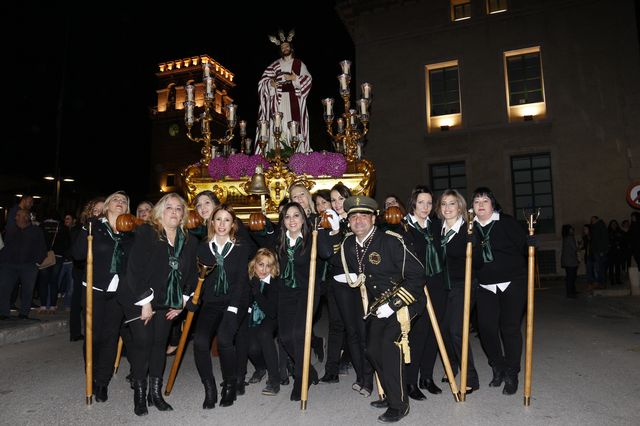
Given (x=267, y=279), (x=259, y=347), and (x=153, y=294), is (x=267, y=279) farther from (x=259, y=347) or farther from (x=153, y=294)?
(x=153, y=294)

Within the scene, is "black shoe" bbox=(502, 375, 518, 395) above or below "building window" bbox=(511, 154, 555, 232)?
below

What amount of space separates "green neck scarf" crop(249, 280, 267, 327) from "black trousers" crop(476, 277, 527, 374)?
2304 millimetres

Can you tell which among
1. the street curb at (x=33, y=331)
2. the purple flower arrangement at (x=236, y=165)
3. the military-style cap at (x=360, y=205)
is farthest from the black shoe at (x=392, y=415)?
the street curb at (x=33, y=331)

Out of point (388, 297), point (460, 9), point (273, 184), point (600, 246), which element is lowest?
point (388, 297)

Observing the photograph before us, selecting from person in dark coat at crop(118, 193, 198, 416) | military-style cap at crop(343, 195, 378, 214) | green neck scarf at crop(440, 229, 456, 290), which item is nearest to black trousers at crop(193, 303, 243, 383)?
person in dark coat at crop(118, 193, 198, 416)

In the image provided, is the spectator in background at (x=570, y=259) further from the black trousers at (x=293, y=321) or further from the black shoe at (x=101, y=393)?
the black shoe at (x=101, y=393)

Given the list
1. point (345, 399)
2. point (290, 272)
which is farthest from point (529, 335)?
point (290, 272)

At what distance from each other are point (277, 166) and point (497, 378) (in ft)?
18.7

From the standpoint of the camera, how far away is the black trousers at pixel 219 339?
14.1 feet

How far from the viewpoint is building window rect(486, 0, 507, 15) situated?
19.3 metres

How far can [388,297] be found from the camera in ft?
12.7

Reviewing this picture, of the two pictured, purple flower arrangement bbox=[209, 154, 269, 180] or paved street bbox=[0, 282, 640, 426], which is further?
purple flower arrangement bbox=[209, 154, 269, 180]

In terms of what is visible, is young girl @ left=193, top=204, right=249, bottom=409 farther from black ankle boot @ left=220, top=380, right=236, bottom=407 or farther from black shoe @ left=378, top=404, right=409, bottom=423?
black shoe @ left=378, top=404, right=409, bottom=423

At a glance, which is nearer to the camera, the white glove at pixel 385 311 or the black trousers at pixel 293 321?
the white glove at pixel 385 311
